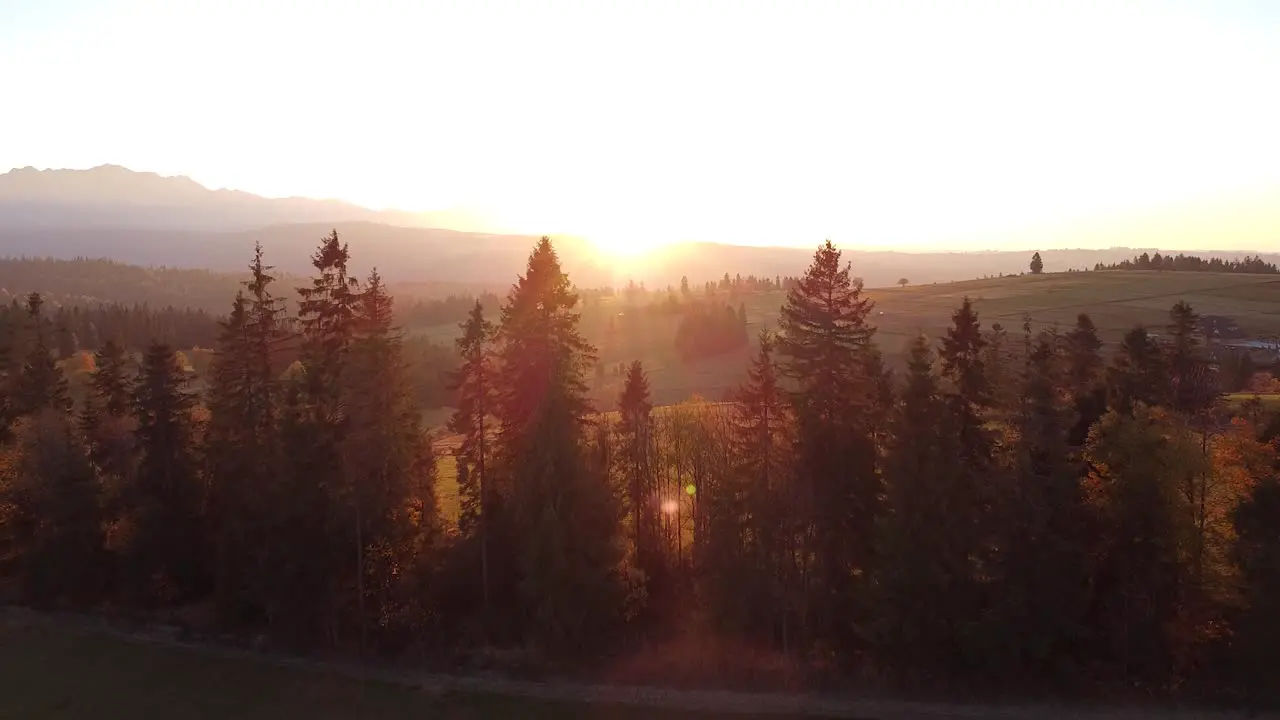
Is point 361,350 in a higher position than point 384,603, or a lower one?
higher

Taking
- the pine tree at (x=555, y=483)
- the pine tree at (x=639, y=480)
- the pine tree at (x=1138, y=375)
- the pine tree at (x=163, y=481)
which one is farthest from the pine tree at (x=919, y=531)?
the pine tree at (x=163, y=481)

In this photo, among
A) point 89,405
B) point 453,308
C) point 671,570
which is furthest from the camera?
point 453,308

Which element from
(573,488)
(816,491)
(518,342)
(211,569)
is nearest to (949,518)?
(816,491)

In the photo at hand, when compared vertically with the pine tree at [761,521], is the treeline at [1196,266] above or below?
above

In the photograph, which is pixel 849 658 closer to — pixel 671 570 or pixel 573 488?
pixel 671 570

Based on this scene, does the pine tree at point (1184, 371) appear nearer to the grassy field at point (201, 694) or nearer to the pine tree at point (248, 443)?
the grassy field at point (201, 694)
